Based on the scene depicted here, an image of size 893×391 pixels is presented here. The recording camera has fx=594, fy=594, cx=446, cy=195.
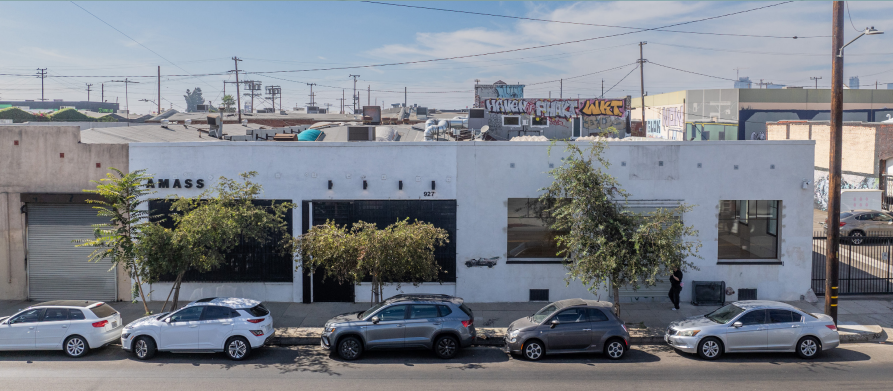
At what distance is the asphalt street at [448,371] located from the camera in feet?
39.2

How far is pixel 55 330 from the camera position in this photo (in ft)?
45.8

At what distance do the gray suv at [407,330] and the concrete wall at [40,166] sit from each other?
9.76 meters

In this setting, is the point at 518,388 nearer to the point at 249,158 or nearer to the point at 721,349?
the point at 721,349

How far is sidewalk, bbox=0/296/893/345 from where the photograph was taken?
15328 millimetres

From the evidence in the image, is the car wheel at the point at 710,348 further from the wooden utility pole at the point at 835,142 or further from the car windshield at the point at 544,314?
the wooden utility pole at the point at 835,142

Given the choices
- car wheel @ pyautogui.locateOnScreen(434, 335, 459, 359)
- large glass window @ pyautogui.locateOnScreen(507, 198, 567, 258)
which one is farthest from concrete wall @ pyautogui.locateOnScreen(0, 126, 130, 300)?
large glass window @ pyautogui.locateOnScreen(507, 198, 567, 258)

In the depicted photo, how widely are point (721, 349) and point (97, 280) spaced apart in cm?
1862

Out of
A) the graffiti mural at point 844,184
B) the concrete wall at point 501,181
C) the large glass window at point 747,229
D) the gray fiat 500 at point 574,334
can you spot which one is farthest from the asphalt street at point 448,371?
the graffiti mural at point 844,184

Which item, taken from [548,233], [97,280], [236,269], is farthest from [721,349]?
[97,280]

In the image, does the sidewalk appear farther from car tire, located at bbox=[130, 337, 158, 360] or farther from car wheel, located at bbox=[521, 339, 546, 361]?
car tire, located at bbox=[130, 337, 158, 360]

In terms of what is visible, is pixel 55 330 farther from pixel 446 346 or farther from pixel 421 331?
pixel 446 346

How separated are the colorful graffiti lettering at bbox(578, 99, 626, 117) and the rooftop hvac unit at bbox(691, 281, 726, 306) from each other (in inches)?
461

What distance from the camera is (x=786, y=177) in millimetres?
18516

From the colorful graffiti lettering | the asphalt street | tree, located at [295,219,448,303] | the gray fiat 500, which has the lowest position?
the asphalt street
